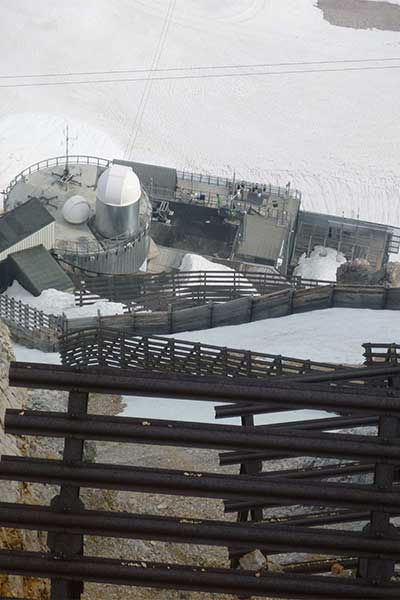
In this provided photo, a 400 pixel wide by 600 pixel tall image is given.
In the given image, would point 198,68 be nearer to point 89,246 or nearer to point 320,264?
point 320,264

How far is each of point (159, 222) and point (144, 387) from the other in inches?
1435

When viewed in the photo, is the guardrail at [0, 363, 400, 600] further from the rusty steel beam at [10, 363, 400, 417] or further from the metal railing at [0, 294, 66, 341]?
the metal railing at [0, 294, 66, 341]

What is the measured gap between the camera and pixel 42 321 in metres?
25.5

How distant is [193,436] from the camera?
5.49 meters

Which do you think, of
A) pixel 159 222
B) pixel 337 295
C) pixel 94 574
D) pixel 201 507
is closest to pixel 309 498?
pixel 94 574

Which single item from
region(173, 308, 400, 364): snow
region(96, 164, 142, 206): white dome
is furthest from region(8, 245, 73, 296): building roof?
region(173, 308, 400, 364): snow

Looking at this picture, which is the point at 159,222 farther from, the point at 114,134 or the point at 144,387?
the point at 144,387

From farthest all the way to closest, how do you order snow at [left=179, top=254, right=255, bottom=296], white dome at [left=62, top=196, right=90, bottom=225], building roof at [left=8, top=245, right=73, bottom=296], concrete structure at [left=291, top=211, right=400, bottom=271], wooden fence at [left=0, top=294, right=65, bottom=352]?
concrete structure at [left=291, top=211, right=400, bottom=271], snow at [left=179, top=254, right=255, bottom=296], white dome at [left=62, top=196, right=90, bottom=225], building roof at [left=8, top=245, right=73, bottom=296], wooden fence at [left=0, top=294, right=65, bottom=352]

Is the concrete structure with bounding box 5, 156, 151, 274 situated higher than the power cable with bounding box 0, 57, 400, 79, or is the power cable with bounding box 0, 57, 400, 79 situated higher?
the power cable with bounding box 0, 57, 400, 79

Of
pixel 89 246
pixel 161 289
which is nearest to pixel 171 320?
pixel 161 289

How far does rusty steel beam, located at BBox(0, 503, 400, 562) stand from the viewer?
5.42 m

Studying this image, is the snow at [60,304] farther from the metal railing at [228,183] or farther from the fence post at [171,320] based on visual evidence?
the metal railing at [228,183]

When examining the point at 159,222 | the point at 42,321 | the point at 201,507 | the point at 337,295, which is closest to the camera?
the point at 201,507

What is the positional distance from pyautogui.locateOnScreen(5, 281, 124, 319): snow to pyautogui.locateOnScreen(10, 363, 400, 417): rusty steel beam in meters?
19.9
